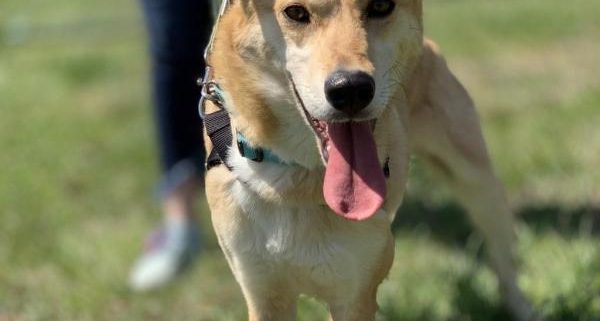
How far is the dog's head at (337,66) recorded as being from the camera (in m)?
2.47

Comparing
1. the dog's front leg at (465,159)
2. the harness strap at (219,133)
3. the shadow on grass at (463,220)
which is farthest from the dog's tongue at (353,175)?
the shadow on grass at (463,220)

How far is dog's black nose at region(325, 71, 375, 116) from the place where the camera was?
2.41 metres

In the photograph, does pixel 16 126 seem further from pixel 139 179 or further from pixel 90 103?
pixel 139 179

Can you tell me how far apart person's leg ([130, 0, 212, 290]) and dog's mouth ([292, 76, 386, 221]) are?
1768 mm

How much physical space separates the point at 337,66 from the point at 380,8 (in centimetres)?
30

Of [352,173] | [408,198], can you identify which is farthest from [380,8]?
[408,198]

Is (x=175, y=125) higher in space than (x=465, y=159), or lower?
lower

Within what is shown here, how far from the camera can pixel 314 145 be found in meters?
2.78

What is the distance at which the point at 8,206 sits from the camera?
5.30m

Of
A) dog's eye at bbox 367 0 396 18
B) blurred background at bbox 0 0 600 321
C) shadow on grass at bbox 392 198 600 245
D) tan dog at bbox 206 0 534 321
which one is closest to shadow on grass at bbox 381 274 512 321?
blurred background at bbox 0 0 600 321

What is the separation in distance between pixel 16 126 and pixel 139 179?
1.49 meters

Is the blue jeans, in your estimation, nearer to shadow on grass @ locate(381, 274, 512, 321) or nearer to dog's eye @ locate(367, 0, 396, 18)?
shadow on grass @ locate(381, 274, 512, 321)

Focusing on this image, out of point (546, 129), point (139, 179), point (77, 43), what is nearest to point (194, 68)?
point (139, 179)

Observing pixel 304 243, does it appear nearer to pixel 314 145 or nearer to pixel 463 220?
pixel 314 145
